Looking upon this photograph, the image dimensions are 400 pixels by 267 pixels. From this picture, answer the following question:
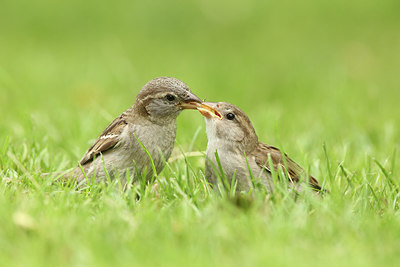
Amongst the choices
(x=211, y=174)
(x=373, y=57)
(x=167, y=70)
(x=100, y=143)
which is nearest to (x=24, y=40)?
(x=167, y=70)

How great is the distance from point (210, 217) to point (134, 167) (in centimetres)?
161

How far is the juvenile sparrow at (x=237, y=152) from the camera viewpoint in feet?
17.1

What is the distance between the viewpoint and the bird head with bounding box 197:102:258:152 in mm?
5480

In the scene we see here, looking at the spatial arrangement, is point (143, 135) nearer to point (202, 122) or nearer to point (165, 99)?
point (165, 99)

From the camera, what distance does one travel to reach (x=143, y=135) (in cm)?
569

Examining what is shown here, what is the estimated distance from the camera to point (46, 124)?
7762 mm

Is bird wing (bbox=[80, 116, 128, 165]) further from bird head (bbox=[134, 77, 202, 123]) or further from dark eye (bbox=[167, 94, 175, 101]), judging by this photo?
dark eye (bbox=[167, 94, 175, 101])

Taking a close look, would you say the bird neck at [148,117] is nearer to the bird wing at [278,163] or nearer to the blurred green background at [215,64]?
the blurred green background at [215,64]

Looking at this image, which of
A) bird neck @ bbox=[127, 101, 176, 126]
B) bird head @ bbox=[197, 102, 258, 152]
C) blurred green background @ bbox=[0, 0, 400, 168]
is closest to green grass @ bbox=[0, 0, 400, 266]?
blurred green background @ bbox=[0, 0, 400, 168]

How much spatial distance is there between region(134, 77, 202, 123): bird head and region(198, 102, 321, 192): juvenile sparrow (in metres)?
0.20

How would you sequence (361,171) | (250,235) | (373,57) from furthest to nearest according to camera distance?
(373,57), (361,171), (250,235)

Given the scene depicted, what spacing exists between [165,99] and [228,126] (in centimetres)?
62

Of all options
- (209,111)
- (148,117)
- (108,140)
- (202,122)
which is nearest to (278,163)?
(209,111)

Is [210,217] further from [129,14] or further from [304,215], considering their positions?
[129,14]
